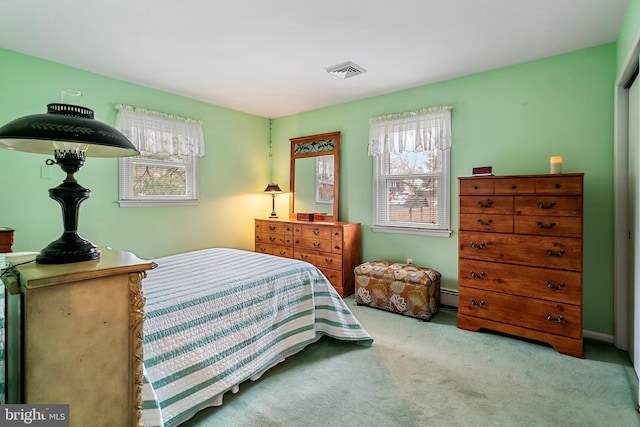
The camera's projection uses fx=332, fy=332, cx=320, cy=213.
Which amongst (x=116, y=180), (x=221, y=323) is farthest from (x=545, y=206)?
(x=116, y=180)

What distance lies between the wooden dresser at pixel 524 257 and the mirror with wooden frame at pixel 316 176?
1.92 metres

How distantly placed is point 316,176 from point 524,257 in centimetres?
279

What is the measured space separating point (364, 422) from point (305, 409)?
1.12ft

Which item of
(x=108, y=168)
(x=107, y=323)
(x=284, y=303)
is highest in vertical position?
(x=108, y=168)

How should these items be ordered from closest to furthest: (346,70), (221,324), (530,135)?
(221,324) < (530,135) < (346,70)

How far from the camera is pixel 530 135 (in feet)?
10.3

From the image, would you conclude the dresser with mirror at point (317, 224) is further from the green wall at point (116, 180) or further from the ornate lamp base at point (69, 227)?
the ornate lamp base at point (69, 227)

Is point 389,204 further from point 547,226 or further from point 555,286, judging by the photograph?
point 555,286

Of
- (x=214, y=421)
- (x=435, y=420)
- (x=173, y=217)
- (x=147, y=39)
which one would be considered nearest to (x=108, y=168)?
(x=173, y=217)

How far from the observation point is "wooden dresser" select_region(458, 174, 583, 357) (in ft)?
8.29

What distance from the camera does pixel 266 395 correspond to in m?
2.03

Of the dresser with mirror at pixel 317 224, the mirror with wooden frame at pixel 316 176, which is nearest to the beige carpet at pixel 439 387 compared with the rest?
the dresser with mirror at pixel 317 224

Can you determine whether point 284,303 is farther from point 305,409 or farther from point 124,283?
point 124,283

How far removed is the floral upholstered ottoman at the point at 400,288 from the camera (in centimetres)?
330
